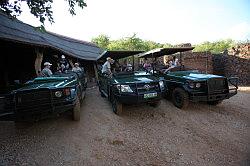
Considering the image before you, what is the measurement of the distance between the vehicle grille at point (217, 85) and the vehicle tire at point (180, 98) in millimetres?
827

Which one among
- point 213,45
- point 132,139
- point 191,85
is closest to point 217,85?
point 191,85

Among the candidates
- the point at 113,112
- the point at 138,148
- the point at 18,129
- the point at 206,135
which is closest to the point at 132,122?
the point at 113,112

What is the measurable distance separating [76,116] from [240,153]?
14.3 feet

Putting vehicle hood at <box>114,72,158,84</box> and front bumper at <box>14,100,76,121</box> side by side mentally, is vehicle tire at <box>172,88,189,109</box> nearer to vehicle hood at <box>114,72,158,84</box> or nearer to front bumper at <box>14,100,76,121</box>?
vehicle hood at <box>114,72,158,84</box>

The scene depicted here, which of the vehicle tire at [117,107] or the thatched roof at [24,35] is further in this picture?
the thatched roof at [24,35]

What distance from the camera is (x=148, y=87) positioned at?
726 cm

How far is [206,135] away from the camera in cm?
680

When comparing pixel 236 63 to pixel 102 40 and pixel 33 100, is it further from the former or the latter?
pixel 102 40

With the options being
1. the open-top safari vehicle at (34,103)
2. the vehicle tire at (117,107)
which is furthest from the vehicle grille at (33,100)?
the vehicle tire at (117,107)

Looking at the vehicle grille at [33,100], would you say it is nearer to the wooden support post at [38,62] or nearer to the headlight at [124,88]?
the headlight at [124,88]

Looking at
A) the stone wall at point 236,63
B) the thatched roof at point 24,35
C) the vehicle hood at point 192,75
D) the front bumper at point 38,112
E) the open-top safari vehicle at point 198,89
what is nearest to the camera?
the front bumper at point 38,112

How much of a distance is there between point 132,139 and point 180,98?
10.2ft

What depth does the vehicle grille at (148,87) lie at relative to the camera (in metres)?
7.15

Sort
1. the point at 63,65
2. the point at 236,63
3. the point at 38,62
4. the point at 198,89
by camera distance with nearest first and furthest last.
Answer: the point at 198,89
the point at 38,62
the point at 63,65
the point at 236,63
